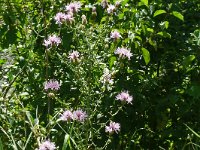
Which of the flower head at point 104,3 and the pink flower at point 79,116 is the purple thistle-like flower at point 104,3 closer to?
the flower head at point 104,3

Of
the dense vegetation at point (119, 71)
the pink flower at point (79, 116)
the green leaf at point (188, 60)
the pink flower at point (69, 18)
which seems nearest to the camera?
the pink flower at point (79, 116)

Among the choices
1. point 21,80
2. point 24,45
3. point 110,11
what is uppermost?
Answer: point 110,11

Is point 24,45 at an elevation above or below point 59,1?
below

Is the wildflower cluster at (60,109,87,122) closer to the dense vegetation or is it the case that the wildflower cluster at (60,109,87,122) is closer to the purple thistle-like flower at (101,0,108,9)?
the dense vegetation

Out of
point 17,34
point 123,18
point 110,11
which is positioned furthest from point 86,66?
point 17,34

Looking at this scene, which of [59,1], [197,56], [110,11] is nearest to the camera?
[110,11]

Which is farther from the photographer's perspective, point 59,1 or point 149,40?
point 59,1

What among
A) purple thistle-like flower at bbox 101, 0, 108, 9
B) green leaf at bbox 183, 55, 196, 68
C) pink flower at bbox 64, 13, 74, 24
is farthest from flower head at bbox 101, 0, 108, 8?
green leaf at bbox 183, 55, 196, 68

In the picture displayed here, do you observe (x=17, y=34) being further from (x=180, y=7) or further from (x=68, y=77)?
(x=180, y=7)

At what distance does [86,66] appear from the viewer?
2.82 metres

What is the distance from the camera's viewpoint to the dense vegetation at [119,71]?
3.22 metres

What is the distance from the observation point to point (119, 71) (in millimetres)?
3301

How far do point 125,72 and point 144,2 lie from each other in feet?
1.71

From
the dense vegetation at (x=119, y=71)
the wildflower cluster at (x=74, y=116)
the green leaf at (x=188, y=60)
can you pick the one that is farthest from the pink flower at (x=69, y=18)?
the green leaf at (x=188, y=60)
